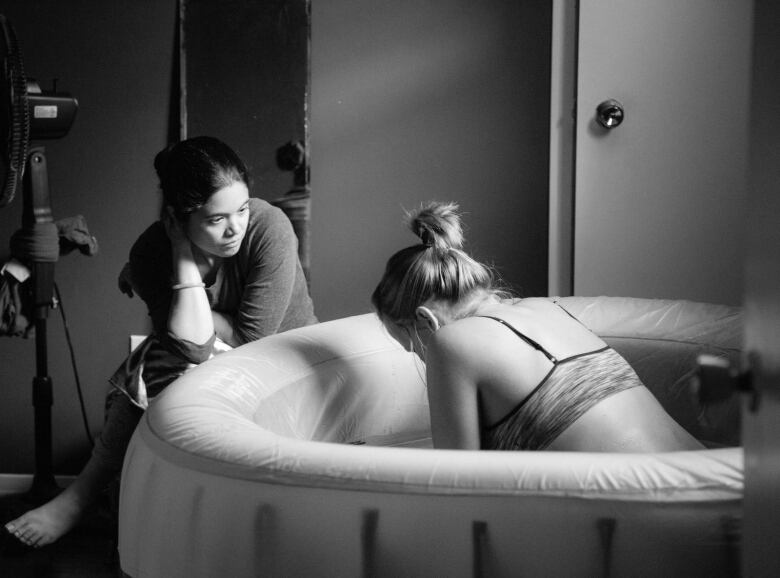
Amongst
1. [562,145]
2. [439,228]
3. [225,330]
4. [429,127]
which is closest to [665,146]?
[562,145]

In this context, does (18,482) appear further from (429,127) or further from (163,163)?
(429,127)

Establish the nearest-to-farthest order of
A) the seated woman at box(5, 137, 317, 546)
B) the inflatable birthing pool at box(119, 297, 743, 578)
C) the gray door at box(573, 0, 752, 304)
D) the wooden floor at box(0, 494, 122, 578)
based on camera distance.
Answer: the inflatable birthing pool at box(119, 297, 743, 578)
the seated woman at box(5, 137, 317, 546)
the wooden floor at box(0, 494, 122, 578)
the gray door at box(573, 0, 752, 304)

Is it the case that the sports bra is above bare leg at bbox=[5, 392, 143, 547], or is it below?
above

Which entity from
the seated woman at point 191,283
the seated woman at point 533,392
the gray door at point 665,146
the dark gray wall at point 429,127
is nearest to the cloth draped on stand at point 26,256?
the seated woman at point 191,283

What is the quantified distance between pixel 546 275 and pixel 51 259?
153 cm

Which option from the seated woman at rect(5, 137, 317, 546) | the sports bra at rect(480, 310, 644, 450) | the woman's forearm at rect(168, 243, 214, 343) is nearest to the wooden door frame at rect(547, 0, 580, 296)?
the seated woman at rect(5, 137, 317, 546)

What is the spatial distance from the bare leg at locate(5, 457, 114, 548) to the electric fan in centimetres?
32

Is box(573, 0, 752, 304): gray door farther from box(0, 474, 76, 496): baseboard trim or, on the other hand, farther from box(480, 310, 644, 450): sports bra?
box(0, 474, 76, 496): baseboard trim

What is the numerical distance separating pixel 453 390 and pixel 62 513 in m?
1.28

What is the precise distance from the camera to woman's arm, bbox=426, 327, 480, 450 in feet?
5.12

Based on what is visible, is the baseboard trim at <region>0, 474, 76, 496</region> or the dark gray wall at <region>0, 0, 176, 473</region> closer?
the dark gray wall at <region>0, 0, 176, 473</region>

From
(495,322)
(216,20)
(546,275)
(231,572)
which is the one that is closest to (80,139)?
(216,20)

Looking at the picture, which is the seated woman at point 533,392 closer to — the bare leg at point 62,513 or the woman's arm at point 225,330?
the woman's arm at point 225,330

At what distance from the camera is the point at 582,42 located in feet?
9.38
